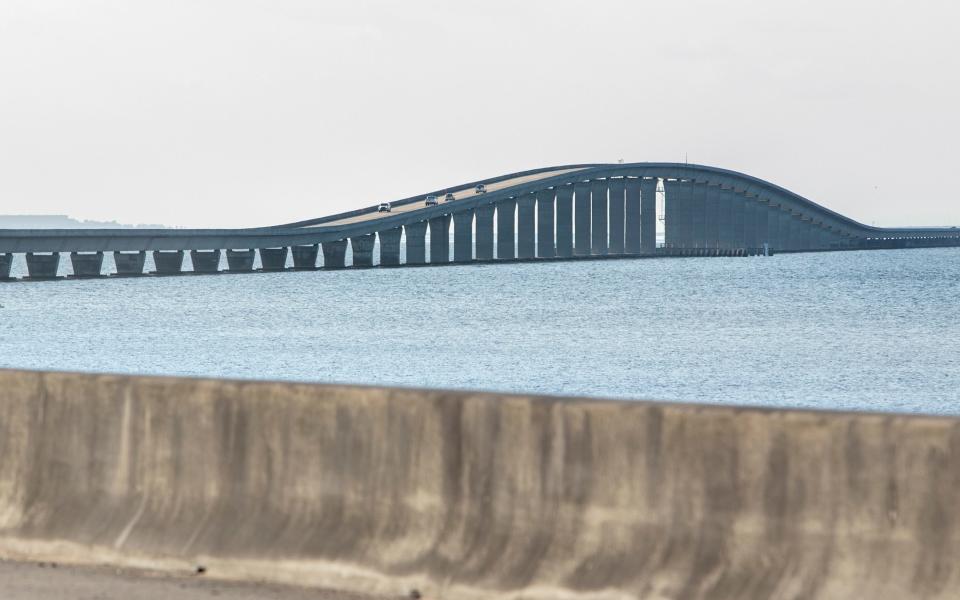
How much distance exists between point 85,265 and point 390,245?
45472 mm

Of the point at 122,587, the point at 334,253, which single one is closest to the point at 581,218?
the point at 334,253

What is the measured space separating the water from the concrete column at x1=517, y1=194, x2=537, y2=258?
5914 centimetres

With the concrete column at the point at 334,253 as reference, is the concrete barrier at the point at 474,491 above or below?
below

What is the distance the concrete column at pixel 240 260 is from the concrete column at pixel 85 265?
20.2 metres

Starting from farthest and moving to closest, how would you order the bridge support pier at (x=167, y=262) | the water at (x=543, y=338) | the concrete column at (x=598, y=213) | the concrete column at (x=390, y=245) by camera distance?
the concrete column at (x=598, y=213), the concrete column at (x=390, y=245), the bridge support pier at (x=167, y=262), the water at (x=543, y=338)

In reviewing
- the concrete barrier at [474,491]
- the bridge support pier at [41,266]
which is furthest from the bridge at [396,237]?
the concrete barrier at [474,491]

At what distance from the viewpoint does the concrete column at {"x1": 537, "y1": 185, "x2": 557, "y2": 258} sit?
624 ft

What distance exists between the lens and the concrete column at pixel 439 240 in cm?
18062

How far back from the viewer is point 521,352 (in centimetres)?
5703

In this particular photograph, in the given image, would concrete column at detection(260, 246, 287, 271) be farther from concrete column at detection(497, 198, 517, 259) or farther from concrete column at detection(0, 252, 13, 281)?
concrete column at detection(0, 252, 13, 281)

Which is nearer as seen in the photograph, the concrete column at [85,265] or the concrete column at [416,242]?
the concrete column at [85,265]

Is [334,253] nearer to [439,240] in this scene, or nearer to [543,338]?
[439,240]

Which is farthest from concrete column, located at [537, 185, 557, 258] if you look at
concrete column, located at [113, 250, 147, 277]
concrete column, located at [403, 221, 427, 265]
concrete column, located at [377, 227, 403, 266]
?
concrete column, located at [113, 250, 147, 277]

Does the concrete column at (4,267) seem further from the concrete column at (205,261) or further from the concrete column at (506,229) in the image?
the concrete column at (506,229)
